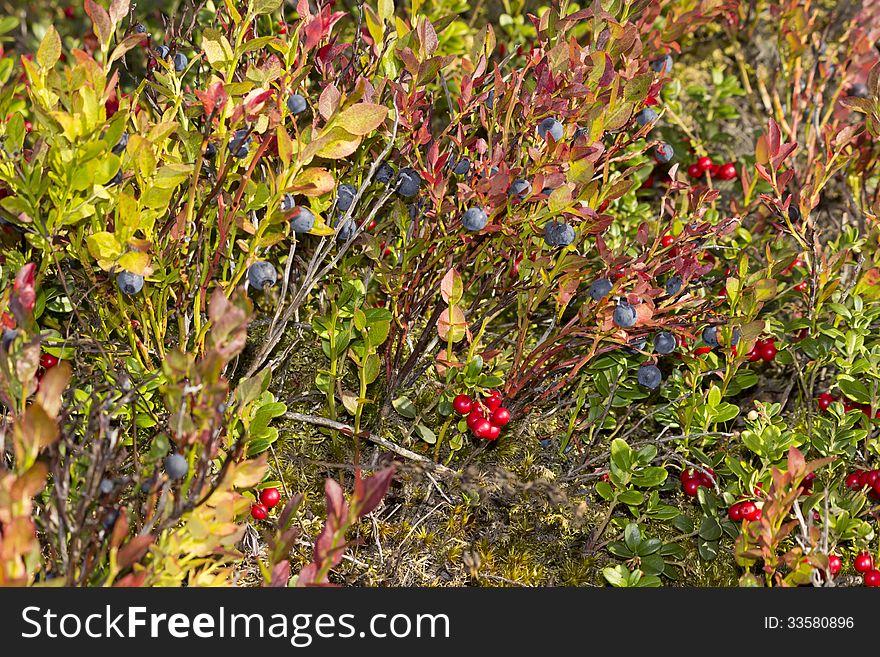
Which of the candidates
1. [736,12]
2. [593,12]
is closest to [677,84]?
[736,12]

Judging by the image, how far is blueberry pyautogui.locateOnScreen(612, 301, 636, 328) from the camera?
149 centimetres

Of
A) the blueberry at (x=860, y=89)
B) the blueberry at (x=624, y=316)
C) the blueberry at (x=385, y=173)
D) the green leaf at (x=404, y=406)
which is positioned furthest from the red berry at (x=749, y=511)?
the blueberry at (x=860, y=89)

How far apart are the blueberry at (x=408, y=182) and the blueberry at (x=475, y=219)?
0.14m

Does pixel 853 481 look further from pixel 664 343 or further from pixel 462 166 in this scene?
pixel 462 166

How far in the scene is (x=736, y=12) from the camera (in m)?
2.55

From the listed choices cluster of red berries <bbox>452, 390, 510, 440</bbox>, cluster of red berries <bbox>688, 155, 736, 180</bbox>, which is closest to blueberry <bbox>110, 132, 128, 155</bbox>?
cluster of red berries <bbox>452, 390, 510, 440</bbox>

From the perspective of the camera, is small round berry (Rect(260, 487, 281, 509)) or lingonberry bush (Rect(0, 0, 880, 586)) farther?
small round berry (Rect(260, 487, 281, 509))

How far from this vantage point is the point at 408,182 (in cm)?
160

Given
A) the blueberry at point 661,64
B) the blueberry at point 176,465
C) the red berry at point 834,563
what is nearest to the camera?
the blueberry at point 176,465

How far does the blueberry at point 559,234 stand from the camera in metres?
1.49

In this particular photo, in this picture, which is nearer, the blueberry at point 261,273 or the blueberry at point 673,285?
the blueberry at point 261,273

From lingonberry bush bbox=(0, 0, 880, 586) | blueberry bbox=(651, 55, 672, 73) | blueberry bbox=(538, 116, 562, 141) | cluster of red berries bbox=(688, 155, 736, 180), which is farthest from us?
cluster of red berries bbox=(688, 155, 736, 180)

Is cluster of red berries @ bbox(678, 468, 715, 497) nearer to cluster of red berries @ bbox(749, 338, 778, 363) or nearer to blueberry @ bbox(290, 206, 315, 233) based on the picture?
cluster of red berries @ bbox(749, 338, 778, 363)

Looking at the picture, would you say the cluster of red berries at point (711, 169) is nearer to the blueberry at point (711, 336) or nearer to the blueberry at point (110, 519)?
the blueberry at point (711, 336)
